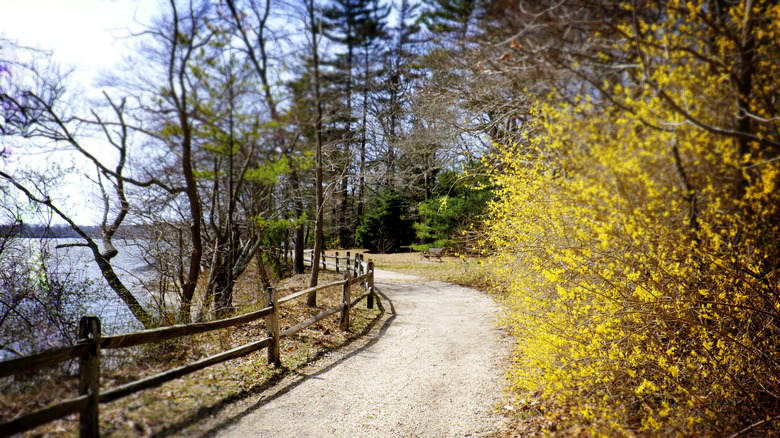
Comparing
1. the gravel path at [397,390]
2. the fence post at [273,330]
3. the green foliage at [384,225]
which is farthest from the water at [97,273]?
the green foliage at [384,225]

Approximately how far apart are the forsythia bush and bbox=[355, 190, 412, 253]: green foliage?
2145cm

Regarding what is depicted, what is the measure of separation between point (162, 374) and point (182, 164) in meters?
2.61

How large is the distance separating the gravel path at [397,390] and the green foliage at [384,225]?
17230mm

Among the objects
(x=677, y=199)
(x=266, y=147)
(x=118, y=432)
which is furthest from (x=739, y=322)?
(x=266, y=147)

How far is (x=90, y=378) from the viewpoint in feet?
9.98

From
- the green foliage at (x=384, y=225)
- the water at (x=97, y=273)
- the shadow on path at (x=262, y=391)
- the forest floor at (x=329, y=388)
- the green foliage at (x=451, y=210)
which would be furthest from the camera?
the green foliage at (x=384, y=225)

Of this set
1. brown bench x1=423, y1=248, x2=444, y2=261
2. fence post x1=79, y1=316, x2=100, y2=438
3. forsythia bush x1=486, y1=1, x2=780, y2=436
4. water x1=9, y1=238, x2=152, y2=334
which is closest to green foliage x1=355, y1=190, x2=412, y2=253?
brown bench x1=423, y1=248, x2=444, y2=261

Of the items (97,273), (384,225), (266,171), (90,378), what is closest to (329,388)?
(90,378)

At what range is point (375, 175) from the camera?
434 inches

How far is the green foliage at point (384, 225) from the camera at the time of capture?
25500 mm

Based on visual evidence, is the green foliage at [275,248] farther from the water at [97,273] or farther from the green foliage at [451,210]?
the green foliage at [451,210]

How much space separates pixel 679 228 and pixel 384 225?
2253 centimetres

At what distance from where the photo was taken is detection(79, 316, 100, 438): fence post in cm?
292

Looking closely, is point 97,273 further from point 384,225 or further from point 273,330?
point 384,225
